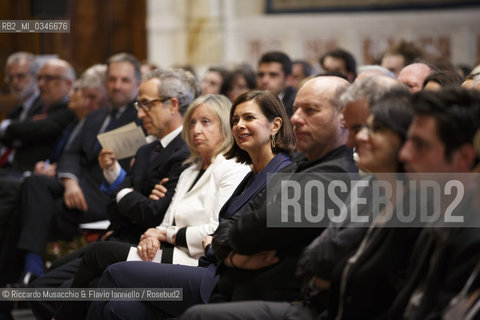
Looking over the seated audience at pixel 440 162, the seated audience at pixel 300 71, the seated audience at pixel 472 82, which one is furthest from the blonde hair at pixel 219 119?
the seated audience at pixel 300 71

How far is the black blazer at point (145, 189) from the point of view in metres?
4.30

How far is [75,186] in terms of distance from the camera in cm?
579

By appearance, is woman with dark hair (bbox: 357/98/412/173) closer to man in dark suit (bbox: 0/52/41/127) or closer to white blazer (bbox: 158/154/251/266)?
white blazer (bbox: 158/154/251/266)

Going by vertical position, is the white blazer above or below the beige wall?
below

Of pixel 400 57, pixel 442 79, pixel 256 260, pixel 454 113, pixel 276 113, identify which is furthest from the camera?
pixel 400 57

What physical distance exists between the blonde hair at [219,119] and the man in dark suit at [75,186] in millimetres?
1534

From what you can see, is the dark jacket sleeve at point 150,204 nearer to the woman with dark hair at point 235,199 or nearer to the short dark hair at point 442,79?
the woman with dark hair at point 235,199

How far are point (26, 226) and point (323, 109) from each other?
325 cm

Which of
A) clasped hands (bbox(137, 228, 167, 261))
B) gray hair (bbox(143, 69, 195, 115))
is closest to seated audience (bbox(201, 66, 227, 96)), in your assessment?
gray hair (bbox(143, 69, 195, 115))

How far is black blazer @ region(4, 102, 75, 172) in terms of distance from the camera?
20.9ft

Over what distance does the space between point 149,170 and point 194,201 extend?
63 cm

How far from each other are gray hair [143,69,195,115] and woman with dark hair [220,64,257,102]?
6.58ft

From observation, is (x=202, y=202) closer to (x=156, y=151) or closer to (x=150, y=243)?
(x=150, y=243)

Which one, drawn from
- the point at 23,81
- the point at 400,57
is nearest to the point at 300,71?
the point at 400,57
